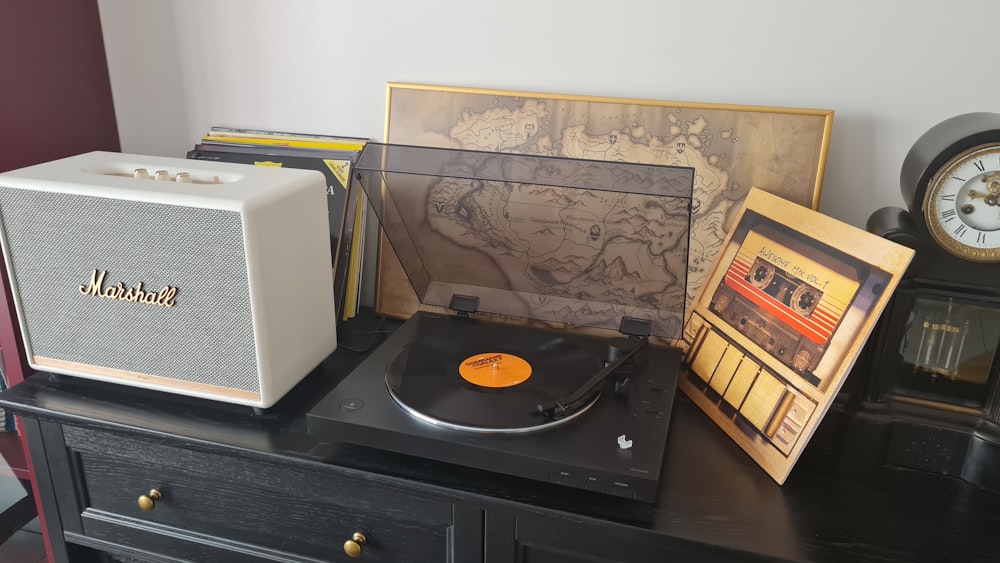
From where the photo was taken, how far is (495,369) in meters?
1.09

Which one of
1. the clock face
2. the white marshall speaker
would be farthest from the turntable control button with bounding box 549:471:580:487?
the clock face

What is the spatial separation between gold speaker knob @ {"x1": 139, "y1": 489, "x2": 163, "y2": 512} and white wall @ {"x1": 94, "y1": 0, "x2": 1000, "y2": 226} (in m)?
0.71

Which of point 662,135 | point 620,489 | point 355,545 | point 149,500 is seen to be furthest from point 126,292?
point 662,135

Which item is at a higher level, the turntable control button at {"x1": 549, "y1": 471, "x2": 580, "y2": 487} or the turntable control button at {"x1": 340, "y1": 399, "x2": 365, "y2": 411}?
the turntable control button at {"x1": 340, "y1": 399, "x2": 365, "y2": 411}

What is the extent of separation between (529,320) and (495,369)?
24 cm

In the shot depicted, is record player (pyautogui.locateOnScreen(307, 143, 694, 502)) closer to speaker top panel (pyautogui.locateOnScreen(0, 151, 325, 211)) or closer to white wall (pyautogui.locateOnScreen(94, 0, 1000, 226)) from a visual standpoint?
speaker top panel (pyautogui.locateOnScreen(0, 151, 325, 211))

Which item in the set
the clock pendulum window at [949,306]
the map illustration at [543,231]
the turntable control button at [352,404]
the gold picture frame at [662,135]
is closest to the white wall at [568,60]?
the gold picture frame at [662,135]

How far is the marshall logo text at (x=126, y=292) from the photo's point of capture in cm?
106

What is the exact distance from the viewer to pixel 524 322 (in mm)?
1340

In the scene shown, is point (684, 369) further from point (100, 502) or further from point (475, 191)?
point (100, 502)

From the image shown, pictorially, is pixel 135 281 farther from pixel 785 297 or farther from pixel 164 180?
pixel 785 297

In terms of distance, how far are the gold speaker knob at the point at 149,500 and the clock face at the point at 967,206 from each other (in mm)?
1159

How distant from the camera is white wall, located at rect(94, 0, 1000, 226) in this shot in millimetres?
1131

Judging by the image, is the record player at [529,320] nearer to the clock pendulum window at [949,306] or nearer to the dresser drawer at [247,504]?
the dresser drawer at [247,504]
